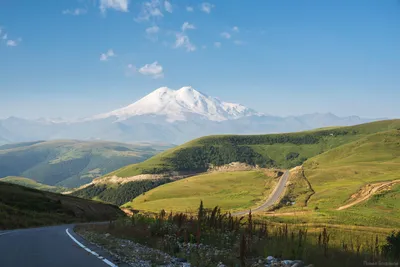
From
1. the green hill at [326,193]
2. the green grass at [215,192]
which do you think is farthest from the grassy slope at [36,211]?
the green grass at [215,192]

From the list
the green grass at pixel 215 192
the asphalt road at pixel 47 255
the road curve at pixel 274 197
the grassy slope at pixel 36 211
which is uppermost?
the asphalt road at pixel 47 255

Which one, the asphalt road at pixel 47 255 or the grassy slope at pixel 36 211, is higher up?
the asphalt road at pixel 47 255

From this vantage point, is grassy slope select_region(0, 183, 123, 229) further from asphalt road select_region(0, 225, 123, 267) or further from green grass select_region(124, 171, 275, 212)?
green grass select_region(124, 171, 275, 212)

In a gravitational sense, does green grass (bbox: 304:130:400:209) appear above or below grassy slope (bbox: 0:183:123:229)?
below

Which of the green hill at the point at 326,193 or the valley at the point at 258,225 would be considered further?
the green hill at the point at 326,193

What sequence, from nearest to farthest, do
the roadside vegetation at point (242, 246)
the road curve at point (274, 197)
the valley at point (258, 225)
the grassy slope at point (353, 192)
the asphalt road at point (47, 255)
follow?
1. the roadside vegetation at point (242, 246)
2. the asphalt road at point (47, 255)
3. the valley at point (258, 225)
4. the grassy slope at point (353, 192)
5. the road curve at point (274, 197)

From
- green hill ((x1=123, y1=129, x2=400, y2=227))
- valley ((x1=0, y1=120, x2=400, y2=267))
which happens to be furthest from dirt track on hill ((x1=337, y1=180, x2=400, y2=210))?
valley ((x1=0, y1=120, x2=400, y2=267))

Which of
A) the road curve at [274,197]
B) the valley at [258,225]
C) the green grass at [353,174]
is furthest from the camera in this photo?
the road curve at [274,197]

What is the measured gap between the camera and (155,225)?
19.9 m

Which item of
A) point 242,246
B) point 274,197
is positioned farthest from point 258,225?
point 274,197

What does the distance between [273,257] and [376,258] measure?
343 cm

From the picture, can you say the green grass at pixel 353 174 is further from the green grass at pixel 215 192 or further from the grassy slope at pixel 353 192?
the green grass at pixel 215 192

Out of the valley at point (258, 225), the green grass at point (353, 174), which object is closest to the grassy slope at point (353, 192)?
the green grass at point (353, 174)

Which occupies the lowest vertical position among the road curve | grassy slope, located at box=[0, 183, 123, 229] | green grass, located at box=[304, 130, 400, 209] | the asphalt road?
the road curve
